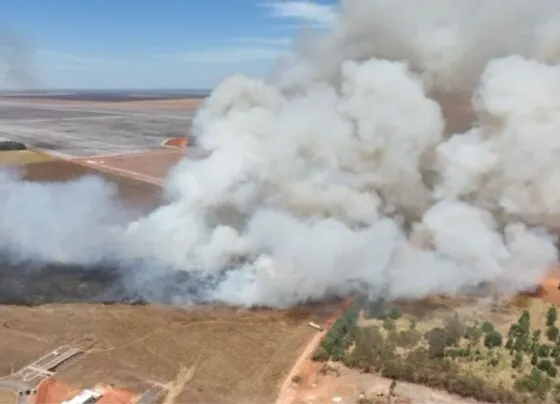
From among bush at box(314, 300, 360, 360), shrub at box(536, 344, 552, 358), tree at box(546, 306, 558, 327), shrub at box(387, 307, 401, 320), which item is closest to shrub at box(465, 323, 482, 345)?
shrub at box(536, 344, 552, 358)

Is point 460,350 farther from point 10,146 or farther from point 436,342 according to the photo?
point 10,146

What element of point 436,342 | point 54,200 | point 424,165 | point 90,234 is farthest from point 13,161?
point 436,342

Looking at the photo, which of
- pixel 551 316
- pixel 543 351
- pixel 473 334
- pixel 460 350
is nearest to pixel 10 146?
pixel 473 334

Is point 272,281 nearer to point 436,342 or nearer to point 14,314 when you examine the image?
point 436,342

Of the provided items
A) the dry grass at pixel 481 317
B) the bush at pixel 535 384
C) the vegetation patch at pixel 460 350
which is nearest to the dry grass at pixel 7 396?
the vegetation patch at pixel 460 350

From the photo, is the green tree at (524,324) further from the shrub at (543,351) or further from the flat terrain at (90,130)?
the flat terrain at (90,130)

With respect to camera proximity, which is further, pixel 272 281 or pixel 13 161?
pixel 13 161
